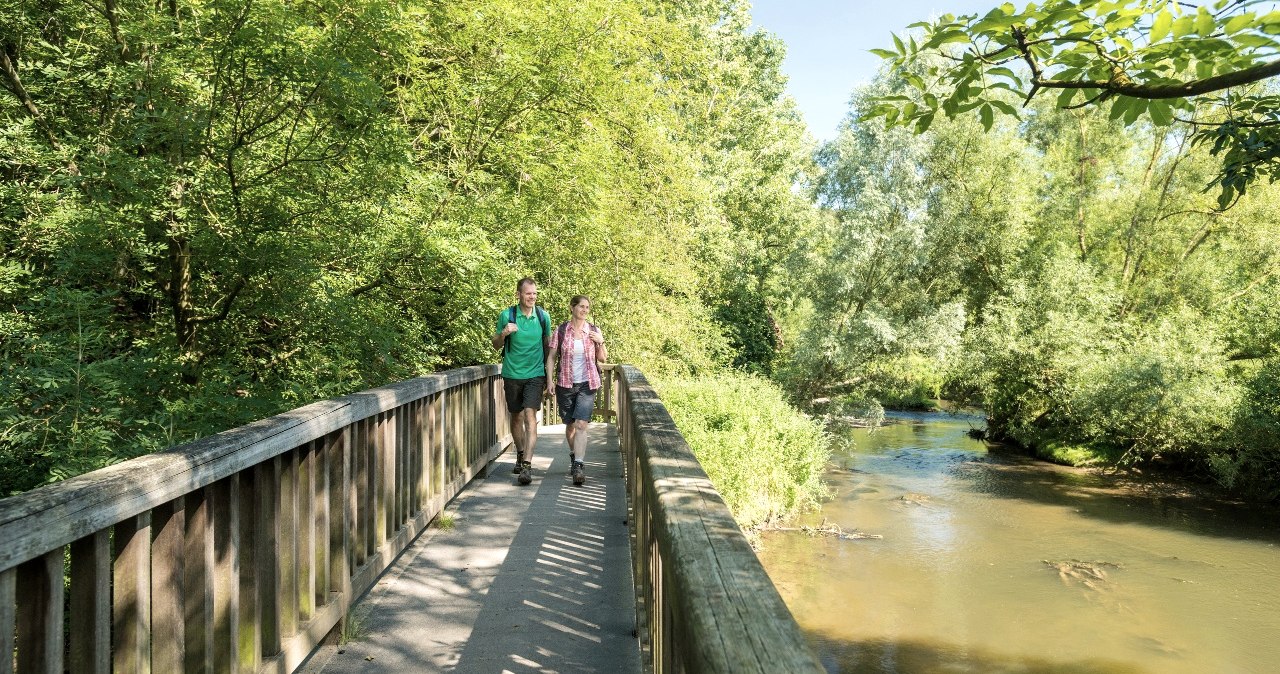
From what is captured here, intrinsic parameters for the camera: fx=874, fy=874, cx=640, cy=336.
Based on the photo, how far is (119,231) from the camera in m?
6.23

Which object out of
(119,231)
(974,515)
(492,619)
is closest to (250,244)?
(119,231)

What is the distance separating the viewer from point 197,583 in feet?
8.11

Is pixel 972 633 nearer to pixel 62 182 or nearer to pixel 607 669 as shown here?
pixel 607 669

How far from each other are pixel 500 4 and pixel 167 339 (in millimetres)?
5020

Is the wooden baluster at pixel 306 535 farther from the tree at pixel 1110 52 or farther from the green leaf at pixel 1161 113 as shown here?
the green leaf at pixel 1161 113

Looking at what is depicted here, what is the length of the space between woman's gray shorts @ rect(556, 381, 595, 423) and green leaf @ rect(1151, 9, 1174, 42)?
5322 millimetres

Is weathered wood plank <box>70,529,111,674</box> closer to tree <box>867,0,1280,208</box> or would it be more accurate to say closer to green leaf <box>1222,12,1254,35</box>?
tree <box>867,0,1280,208</box>

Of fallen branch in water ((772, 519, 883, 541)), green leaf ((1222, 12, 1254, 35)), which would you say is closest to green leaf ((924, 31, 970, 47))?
green leaf ((1222, 12, 1254, 35))

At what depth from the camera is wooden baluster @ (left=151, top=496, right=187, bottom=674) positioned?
228 centimetres

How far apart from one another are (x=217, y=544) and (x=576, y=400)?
4.96 m

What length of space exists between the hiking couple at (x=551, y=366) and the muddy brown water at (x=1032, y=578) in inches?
226

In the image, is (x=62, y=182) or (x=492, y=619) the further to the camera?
(x=62, y=182)

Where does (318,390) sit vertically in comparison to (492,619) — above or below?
above

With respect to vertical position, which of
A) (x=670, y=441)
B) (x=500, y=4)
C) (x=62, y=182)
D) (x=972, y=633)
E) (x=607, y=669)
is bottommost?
(x=972, y=633)
